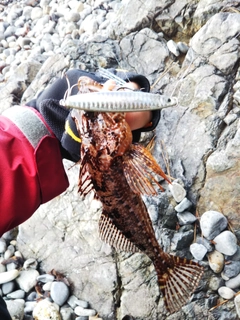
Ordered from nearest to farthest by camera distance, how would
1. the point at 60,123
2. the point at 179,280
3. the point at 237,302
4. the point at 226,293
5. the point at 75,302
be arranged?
1. the point at 60,123
2. the point at 179,280
3. the point at 237,302
4. the point at 226,293
5. the point at 75,302

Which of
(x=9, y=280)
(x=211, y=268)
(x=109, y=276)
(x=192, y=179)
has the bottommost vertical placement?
(x=9, y=280)

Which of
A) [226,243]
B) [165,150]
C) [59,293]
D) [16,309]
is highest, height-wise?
[165,150]

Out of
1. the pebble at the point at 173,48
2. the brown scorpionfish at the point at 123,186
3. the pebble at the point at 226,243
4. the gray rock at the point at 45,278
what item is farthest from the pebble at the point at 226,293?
the pebble at the point at 173,48

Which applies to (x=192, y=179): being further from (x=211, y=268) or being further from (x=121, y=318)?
(x=121, y=318)

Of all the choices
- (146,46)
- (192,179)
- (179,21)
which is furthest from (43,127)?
(179,21)

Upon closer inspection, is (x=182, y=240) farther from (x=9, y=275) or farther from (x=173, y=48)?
(x=173, y=48)

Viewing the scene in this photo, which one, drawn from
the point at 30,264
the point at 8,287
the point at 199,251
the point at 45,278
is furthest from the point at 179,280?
the point at 8,287

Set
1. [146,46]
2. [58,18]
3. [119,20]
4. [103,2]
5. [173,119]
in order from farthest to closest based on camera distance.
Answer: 1. [58,18]
2. [103,2]
3. [119,20]
4. [146,46]
5. [173,119]
